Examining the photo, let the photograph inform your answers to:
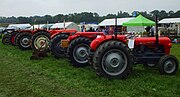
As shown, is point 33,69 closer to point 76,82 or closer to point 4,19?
point 76,82

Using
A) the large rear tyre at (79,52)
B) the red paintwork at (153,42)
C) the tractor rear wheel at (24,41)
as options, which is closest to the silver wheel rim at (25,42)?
the tractor rear wheel at (24,41)

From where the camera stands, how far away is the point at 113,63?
6.82 meters

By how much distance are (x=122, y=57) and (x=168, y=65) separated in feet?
4.61

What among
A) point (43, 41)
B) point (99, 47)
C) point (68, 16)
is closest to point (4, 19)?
point (68, 16)

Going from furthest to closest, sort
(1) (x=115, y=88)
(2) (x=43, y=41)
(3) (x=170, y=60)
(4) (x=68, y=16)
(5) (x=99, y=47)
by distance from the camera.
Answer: (4) (x=68, y=16), (2) (x=43, y=41), (3) (x=170, y=60), (5) (x=99, y=47), (1) (x=115, y=88)

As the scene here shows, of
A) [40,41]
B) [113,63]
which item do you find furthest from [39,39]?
[113,63]

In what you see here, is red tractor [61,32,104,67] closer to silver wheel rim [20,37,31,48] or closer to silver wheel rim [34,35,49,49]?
silver wheel rim [34,35,49,49]

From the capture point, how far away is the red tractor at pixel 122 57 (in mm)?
6750

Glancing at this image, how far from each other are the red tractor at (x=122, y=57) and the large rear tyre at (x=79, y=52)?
4.70 ft

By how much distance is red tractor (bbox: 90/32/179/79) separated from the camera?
6.75m

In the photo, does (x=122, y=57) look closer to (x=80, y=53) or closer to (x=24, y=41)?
(x=80, y=53)

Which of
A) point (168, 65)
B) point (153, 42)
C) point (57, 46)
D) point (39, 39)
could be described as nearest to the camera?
point (168, 65)

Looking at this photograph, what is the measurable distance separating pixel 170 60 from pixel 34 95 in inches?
155

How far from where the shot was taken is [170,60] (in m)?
7.32
